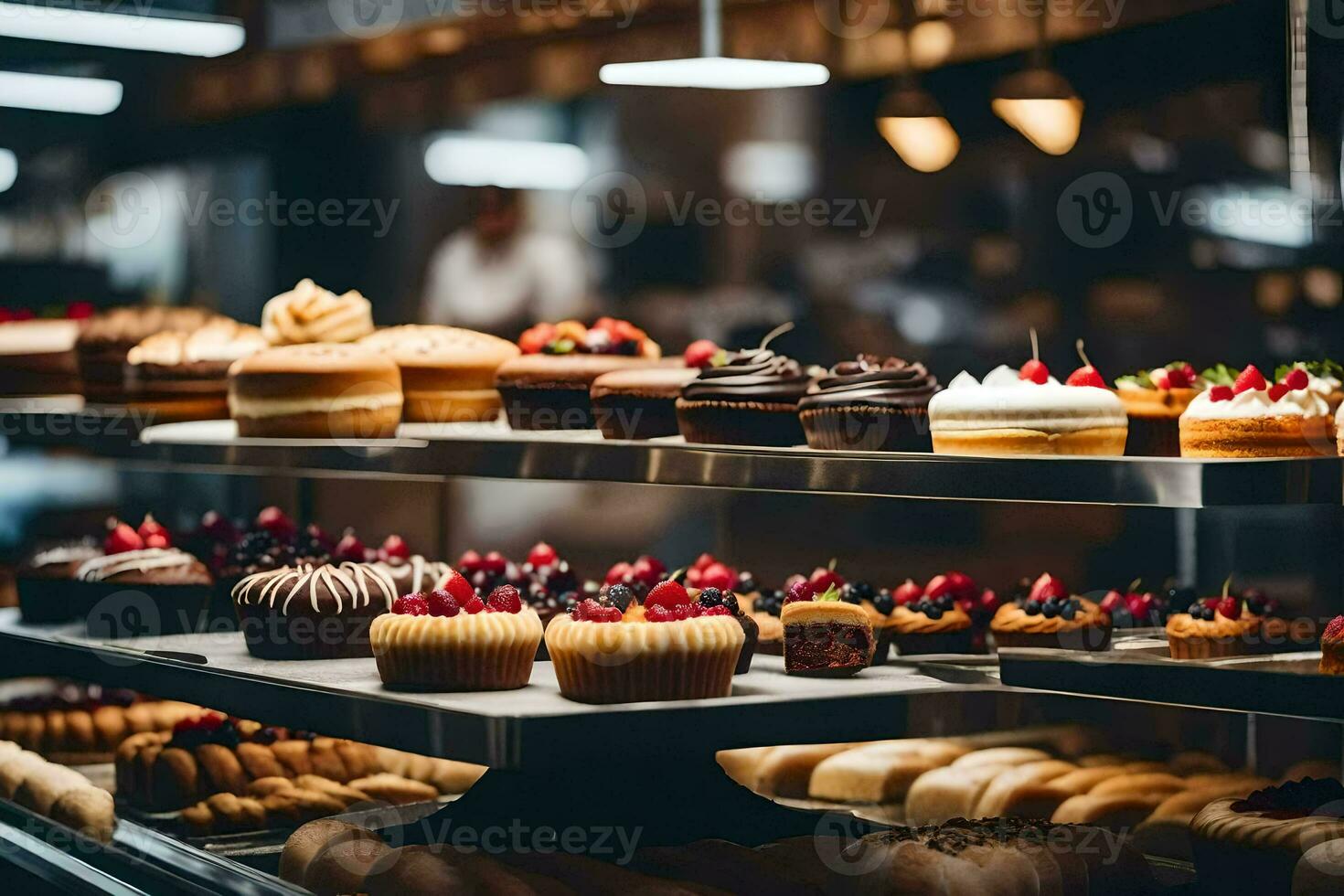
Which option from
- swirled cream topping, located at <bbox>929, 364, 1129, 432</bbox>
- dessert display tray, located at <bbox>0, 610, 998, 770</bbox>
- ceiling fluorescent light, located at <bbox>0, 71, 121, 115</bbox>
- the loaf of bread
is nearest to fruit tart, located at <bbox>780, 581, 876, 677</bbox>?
dessert display tray, located at <bbox>0, 610, 998, 770</bbox>

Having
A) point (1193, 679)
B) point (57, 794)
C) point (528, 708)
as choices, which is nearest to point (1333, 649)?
point (1193, 679)

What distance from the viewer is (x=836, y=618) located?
144 inches

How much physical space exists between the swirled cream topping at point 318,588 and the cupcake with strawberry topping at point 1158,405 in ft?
5.57

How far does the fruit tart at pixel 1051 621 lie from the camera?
3.73 metres

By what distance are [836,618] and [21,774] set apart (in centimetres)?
257

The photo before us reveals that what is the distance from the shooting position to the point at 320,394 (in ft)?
14.3

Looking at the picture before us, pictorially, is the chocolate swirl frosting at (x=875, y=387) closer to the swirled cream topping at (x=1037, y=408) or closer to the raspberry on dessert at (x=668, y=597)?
the swirled cream topping at (x=1037, y=408)

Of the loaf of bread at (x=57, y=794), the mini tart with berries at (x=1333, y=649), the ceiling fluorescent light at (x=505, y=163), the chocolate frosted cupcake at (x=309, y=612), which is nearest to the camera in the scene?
the mini tart with berries at (x=1333, y=649)

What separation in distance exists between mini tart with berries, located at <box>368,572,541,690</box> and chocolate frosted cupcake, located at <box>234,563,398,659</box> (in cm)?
53

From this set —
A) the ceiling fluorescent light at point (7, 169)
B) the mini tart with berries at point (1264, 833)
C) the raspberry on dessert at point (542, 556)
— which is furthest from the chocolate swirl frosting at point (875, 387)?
the ceiling fluorescent light at point (7, 169)

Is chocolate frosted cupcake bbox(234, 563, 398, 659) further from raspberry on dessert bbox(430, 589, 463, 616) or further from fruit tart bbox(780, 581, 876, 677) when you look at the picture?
fruit tart bbox(780, 581, 876, 677)

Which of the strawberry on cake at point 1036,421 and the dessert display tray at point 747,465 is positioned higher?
the strawberry on cake at point 1036,421

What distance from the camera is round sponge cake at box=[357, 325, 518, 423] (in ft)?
15.2

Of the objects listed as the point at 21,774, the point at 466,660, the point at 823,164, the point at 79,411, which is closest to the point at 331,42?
the point at 79,411
